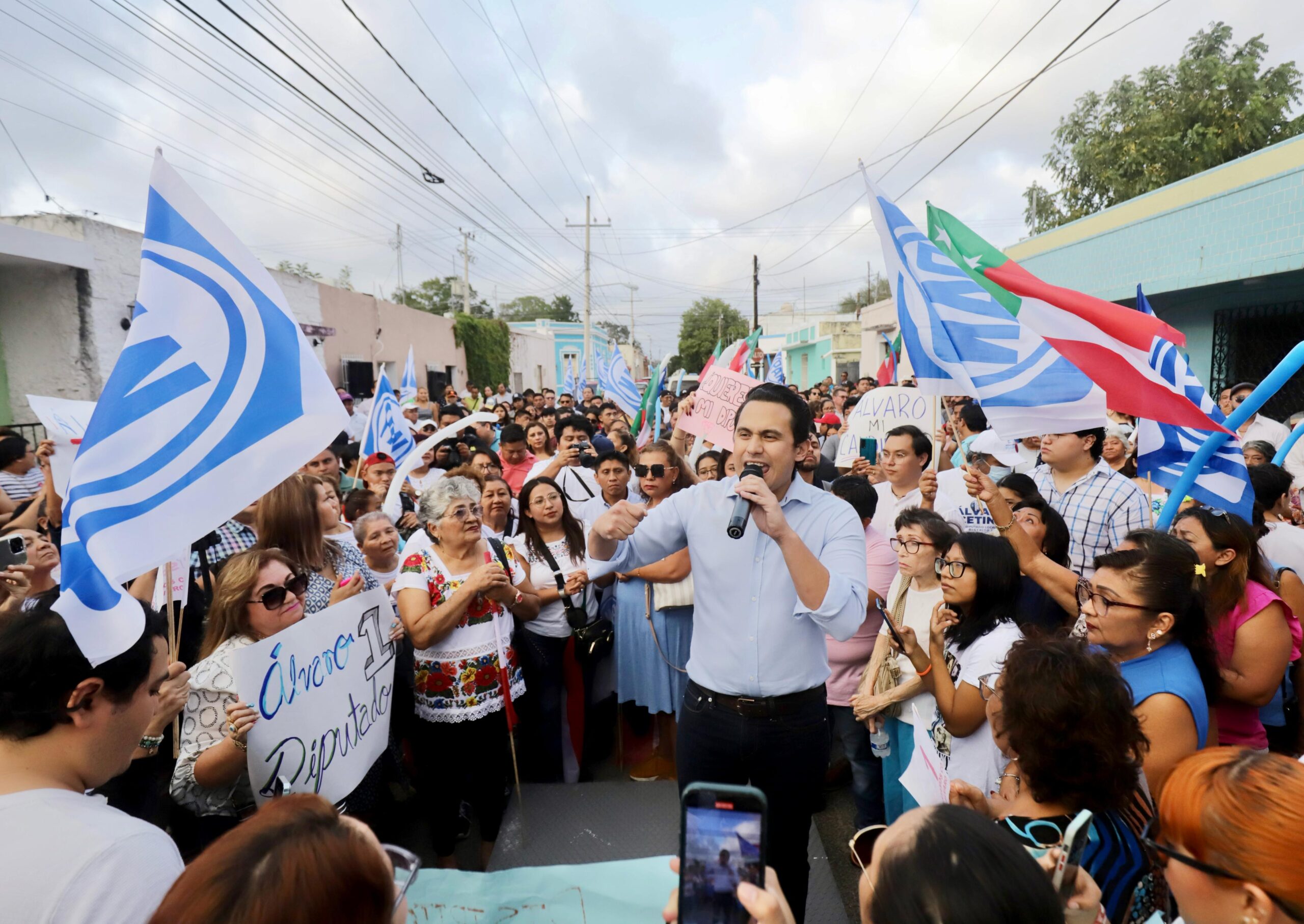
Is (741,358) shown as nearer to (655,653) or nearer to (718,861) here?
(655,653)

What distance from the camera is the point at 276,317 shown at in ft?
7.59

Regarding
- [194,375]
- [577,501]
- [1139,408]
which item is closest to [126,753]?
[194,375]

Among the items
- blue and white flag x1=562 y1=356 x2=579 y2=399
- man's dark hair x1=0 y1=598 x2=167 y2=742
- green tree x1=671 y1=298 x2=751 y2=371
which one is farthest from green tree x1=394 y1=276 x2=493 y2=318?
man's dark hair x1=0 y1=598 x2=167 y2=742

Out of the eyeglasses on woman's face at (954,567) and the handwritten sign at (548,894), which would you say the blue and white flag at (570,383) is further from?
the handwritten sign at (548,894)

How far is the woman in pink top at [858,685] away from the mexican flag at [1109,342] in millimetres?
1296

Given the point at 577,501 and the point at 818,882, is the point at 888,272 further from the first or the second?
the point at 818,882

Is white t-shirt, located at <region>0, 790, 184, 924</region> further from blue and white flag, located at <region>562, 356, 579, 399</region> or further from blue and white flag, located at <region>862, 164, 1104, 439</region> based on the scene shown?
blue and white flag, located at <region>562, 356, 579, 399</region>

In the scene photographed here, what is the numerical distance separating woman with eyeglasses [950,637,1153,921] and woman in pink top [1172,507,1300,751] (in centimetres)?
102

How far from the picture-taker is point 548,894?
1.84 m

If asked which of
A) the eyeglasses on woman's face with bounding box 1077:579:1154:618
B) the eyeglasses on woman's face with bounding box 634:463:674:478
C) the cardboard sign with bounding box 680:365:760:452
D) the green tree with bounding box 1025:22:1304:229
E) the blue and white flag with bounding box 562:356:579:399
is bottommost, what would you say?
the eyeglasses on woman's face with bounding box 1077:579:1154:618

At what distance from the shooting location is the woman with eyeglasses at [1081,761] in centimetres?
165

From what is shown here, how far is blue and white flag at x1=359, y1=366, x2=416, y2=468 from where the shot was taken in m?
5.98

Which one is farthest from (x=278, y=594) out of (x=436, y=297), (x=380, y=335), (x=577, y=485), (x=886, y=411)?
(x=436, y=297)

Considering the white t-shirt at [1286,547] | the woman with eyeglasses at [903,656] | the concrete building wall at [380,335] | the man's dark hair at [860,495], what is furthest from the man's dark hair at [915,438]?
the concrete building wall at [380,335]
